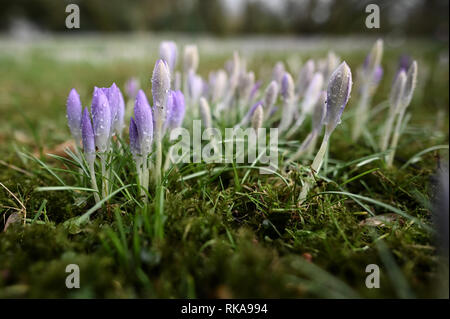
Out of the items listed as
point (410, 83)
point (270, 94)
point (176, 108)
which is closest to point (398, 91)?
point (410, 83)

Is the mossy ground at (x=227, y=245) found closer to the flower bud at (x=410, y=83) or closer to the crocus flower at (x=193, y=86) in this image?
the flower bud at (x=410, y=83)

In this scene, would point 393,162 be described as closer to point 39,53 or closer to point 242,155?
point 242,155

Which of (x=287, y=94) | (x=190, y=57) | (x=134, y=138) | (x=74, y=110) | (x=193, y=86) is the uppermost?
(x=190, y=57)

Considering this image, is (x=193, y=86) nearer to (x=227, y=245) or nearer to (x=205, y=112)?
(x=205, y=112)

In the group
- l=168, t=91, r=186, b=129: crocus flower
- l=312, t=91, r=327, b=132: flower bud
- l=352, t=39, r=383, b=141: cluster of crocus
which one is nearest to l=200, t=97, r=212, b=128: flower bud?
l=168, t=91, r=186, b=129: crocus flower

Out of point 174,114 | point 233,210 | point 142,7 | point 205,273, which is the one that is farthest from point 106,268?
point 142,7

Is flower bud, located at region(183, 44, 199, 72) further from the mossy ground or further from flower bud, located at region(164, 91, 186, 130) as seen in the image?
the mossy ground
